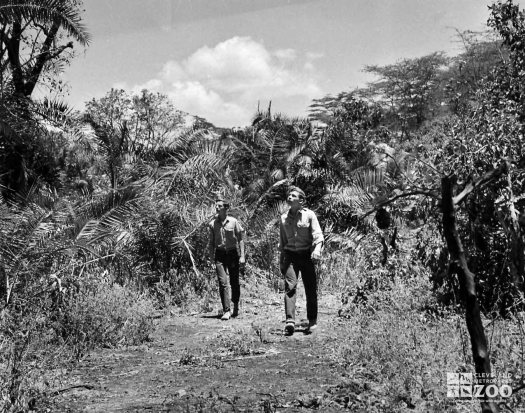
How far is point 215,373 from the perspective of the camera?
6352 millimetres

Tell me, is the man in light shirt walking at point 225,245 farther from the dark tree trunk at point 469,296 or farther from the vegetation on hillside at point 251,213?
the dark tree trunk at point 469,296

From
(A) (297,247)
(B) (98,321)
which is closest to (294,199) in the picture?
(A) (297,247)

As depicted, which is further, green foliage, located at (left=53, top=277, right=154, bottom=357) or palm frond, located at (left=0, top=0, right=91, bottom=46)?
palm frond, located at (left=0, top=0, right=91, bottom=46)

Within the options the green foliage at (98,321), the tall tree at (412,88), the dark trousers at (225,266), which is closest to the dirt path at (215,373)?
the green foliage at (98,321)

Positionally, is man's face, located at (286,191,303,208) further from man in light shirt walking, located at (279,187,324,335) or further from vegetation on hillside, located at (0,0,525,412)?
vegetation on hillside, located at (0,0,525,412)

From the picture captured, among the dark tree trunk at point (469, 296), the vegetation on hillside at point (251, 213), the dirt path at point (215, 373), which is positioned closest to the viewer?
the dark tree trunk at point (469, 296)

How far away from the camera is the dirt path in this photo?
519cm

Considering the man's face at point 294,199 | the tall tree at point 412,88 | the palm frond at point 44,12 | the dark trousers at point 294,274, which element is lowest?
the dark trousers at point 294,274

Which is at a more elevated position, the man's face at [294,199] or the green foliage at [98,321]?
the man's face at [294,199]

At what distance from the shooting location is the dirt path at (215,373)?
5.19 m

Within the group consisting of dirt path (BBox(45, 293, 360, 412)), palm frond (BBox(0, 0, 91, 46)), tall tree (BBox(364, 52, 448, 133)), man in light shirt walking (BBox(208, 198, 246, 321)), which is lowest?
dirt path (BBox(45, 293, 360, 412))

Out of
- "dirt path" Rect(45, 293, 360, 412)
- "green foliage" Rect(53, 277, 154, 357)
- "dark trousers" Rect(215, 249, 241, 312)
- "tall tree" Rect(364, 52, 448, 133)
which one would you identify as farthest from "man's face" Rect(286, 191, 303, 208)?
"tall tree" Rect(364, 52, 448, 133)

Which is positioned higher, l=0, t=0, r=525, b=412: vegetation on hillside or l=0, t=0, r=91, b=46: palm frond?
l=0, t=0, r=91, b=46: palm frond

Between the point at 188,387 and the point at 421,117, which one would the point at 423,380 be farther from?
the point at 421,117
